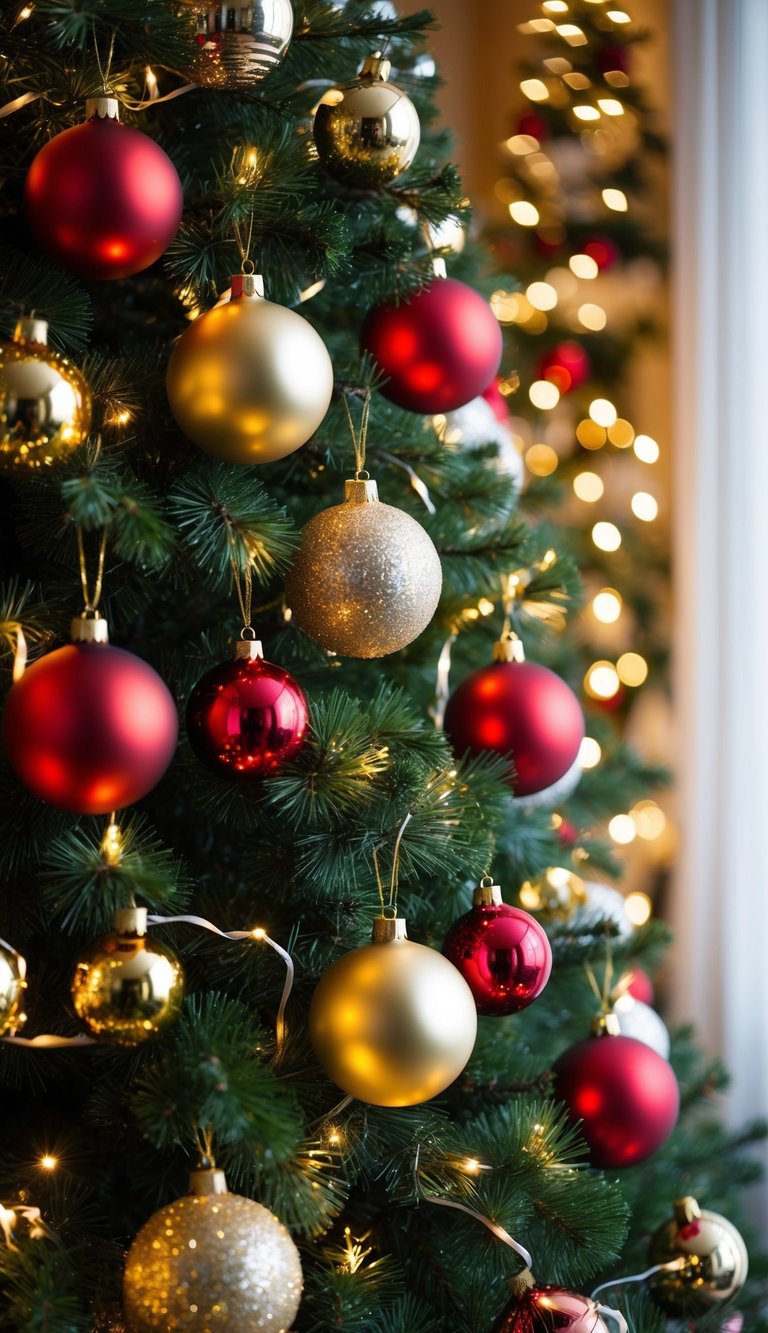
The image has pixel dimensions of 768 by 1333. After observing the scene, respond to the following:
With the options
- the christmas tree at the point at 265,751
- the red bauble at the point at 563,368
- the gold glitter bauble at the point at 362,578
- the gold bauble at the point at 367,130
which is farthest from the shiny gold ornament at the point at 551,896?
the red bauble at the point at 563,368

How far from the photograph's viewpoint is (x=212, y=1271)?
0.59 metres

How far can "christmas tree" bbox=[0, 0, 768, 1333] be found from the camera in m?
0.63

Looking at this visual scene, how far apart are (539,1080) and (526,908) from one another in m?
0.17

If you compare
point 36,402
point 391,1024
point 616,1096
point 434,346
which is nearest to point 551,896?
point 616,1096

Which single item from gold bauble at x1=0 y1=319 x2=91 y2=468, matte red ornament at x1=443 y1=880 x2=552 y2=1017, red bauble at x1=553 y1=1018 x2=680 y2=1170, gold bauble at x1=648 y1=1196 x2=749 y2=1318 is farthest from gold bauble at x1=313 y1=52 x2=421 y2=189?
gold bauble at x1=648 y1=1196 x2=749 y2=1318

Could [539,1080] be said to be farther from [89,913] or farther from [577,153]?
[577,153]

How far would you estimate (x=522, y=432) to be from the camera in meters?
→ 2.31

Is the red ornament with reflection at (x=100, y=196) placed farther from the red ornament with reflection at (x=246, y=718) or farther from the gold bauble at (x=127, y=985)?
the gold bauble at (x=127, y=985)

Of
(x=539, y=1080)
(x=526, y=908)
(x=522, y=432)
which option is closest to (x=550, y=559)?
(x=526, y=908)

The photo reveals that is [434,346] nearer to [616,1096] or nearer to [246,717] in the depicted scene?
[246,717]

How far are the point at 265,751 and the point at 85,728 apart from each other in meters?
0.11

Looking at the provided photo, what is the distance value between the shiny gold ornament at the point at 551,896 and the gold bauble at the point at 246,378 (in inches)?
18.7

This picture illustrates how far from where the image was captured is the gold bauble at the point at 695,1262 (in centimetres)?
84

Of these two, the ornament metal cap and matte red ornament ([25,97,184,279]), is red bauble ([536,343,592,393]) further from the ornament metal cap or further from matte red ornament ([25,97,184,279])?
the ornament metal cap
